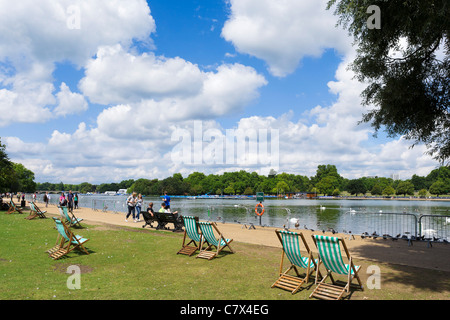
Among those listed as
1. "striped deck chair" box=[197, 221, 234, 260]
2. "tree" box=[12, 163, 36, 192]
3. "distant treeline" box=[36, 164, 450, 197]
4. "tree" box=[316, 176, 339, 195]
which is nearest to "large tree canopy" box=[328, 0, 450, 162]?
"striped deck chair" box=[197, 221, 234, 260]

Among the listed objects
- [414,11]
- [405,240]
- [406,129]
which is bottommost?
[405,240]

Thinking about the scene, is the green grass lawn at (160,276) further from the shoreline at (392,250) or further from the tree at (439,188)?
the tree at (439,188)

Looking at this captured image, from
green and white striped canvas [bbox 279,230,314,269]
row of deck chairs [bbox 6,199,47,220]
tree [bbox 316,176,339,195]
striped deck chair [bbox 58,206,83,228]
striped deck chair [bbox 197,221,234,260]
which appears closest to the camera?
green and white striped canvas [bbox 279,230,314,269]

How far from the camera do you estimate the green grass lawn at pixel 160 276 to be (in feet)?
20.4

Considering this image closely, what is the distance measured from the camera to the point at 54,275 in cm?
745

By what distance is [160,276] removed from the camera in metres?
7.55

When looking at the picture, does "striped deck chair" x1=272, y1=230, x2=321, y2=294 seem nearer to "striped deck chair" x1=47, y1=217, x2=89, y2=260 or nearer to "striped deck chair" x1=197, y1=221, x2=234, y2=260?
"striped deck chair" x1=197, y1=221, x2=234, y2=260

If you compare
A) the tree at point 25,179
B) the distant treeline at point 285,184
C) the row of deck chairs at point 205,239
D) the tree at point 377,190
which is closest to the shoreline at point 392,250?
the row of deck chairs at point 205,239

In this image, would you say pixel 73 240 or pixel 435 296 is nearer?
pixel 435 296

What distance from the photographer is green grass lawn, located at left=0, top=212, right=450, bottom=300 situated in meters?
6.23

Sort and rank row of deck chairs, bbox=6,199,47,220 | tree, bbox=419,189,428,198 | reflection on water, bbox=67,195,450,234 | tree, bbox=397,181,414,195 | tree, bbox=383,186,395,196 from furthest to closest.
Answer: tree, bbox=383,186,395,196
tree, bbox=397,181,414,195
tree, bbox=419,189,428,198
reflection on water, bbox=67,195,450,234
row of deck chairs, bbox=6,199,47,220
